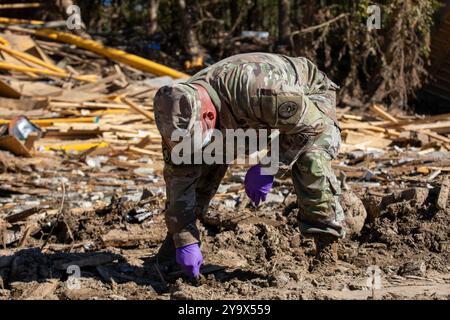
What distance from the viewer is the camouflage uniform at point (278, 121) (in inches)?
162

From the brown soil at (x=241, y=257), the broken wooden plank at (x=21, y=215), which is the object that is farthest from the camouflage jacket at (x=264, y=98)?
the broken wooden plank at (x=21, y=215)

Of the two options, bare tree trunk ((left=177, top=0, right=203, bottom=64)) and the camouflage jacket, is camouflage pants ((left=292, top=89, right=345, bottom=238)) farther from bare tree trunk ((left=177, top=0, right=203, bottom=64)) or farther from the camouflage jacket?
bare tree trunk ((left=177, top=0, right=203, bottom=64))

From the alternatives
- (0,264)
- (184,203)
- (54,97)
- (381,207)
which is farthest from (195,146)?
(54,97)

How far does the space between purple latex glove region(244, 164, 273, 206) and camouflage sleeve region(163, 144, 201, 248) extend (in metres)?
0.33

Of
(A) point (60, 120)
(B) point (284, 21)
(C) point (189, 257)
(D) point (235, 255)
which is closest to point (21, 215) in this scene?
(D) point (235, 255)

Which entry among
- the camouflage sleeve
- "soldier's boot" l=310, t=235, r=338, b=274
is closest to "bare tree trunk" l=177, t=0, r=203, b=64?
"soldier's boot" l=310, t=235, r=338, b=274

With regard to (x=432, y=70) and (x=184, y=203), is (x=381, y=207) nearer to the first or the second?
(x=184, y=203)

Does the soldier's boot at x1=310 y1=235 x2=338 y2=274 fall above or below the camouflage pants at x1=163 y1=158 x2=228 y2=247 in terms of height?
below

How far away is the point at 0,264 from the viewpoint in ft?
16.0

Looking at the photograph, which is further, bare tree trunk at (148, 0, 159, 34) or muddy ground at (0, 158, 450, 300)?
bare tree trunk at (148, 0, 159, 34)

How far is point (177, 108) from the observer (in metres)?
3.92

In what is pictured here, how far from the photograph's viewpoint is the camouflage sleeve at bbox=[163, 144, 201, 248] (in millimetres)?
4309

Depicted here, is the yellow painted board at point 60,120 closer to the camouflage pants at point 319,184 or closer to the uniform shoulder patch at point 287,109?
the camouflage pants at point 319,184

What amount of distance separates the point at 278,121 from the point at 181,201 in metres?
0.74
